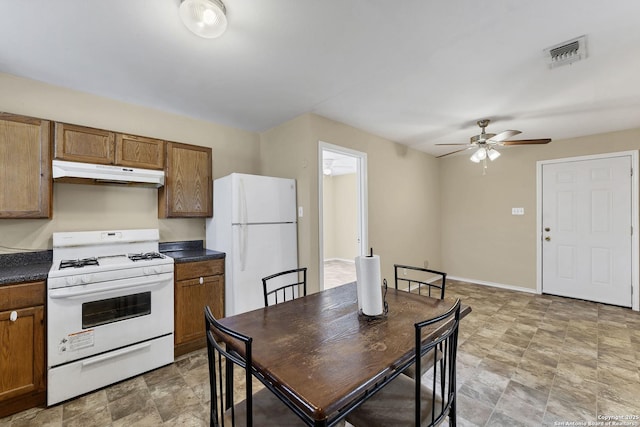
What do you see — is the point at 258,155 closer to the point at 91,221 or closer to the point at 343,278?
the point at 91,221

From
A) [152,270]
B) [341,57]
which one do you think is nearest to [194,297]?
[152,270]

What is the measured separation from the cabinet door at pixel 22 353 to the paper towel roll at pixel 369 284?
86.7 inches

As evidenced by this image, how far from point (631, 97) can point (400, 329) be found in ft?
11.3

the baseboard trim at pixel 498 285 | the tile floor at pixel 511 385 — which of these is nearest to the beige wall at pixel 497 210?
the baseboard trim at pixel 498 285

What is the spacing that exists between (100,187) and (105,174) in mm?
367

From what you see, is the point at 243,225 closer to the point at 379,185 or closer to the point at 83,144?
the point at 83,144

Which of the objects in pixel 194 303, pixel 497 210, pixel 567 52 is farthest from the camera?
pixel 497 210

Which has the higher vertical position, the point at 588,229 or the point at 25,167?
the point at 25,167

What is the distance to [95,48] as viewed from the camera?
6.30ft

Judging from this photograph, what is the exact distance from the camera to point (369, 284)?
56.8 inches

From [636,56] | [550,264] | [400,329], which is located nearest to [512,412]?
[400,329]

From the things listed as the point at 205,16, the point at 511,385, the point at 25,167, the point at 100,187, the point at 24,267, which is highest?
the point at 205,16

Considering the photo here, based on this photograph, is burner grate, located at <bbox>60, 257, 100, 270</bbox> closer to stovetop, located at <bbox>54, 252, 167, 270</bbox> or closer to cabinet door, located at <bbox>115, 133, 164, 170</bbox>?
stovetop, located at <bbox>54, 252, 167, 270</bbox>

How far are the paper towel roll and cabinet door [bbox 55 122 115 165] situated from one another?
2505mm
